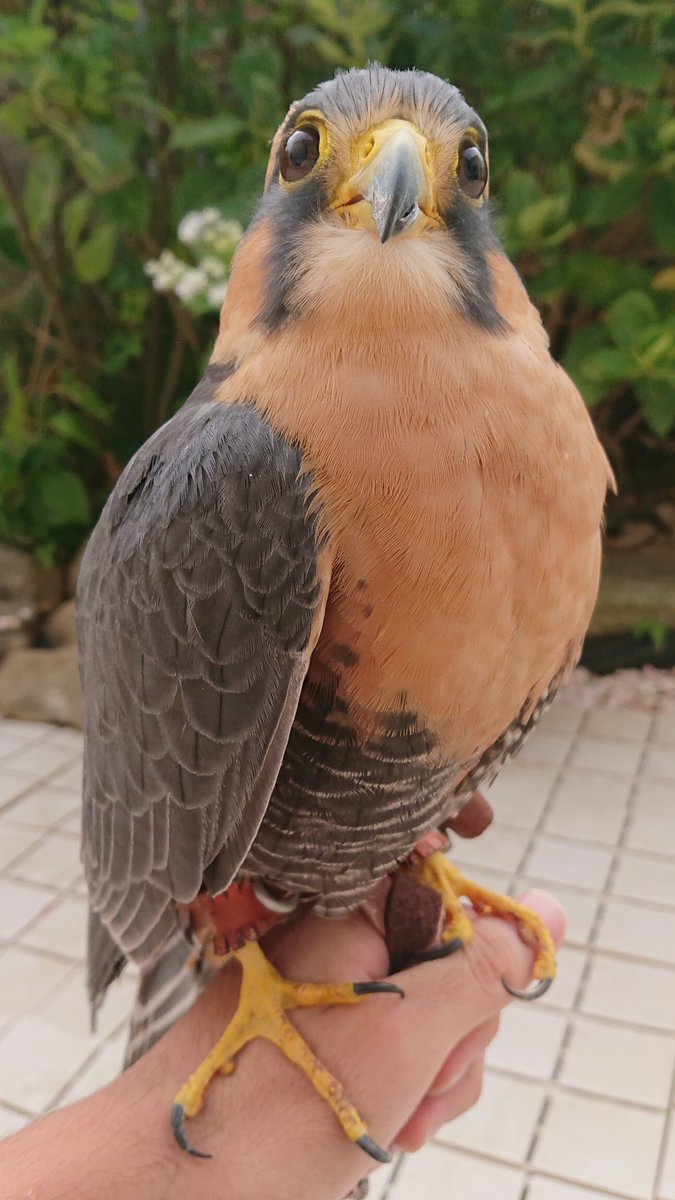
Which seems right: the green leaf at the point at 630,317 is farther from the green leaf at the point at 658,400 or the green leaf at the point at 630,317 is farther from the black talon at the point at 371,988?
the black talon at the point at 371,988

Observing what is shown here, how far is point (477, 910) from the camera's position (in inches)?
47.5

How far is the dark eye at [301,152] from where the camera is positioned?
824 mm

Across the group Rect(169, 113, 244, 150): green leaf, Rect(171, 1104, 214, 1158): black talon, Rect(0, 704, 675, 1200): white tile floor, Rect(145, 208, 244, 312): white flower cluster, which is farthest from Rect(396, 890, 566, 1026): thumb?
Rect(169, 113, 244, 150): green leaf

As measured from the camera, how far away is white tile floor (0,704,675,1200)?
149 cm

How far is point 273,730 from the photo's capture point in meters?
0.81

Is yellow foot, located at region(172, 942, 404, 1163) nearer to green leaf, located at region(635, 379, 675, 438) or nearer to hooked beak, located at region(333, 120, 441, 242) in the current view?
hooked beak, located at region(333, 120, 441, 242)

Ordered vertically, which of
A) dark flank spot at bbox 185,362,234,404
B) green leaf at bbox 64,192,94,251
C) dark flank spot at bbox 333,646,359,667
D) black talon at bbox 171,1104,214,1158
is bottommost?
black talon at bbox 171,1104,214,1158

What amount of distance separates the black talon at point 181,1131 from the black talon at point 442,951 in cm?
31

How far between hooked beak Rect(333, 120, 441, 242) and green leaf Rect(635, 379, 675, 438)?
1674 mm

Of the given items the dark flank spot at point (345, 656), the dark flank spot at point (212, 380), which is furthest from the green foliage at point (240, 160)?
the dark flank spot at point (345, 656)

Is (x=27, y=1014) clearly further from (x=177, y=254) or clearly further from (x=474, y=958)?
(x=177, y=254)

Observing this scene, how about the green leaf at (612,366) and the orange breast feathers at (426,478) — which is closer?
the orange breast feathers at (426,478)

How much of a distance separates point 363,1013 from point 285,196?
861 millimetres

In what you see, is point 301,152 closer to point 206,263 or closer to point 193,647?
point 193,647
